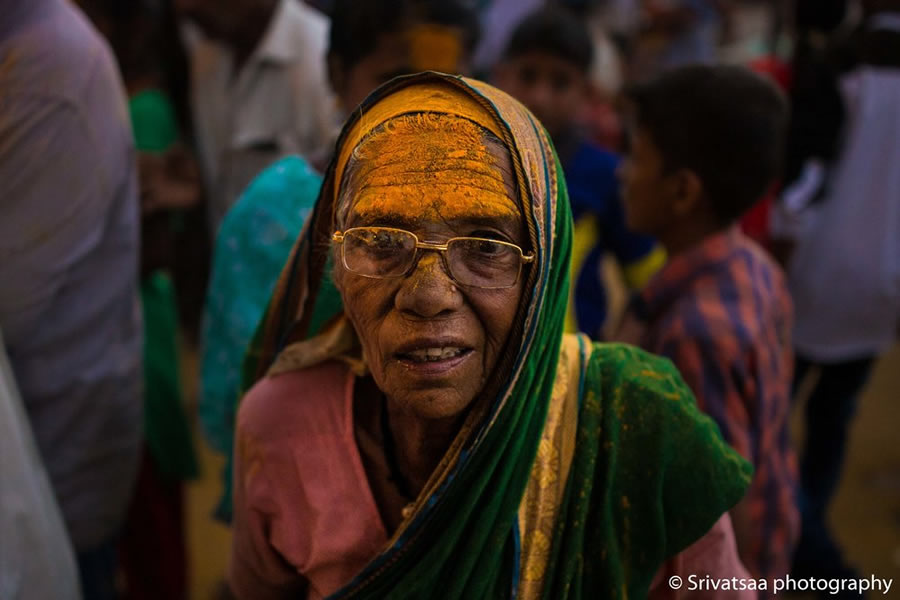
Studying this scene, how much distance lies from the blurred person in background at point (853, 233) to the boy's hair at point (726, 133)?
4.40 feet

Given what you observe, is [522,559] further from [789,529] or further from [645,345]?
[789,529]

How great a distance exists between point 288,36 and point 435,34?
106 centimetres

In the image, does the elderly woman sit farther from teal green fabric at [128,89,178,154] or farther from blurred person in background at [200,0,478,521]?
teal green fabric at [128,89,178,154]

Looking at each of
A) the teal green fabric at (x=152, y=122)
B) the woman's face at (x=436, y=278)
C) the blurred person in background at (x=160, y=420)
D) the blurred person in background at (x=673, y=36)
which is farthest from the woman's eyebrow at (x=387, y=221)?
the blurred person in background at (x=673, y=36)

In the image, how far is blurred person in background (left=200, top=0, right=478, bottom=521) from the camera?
1.95 meters

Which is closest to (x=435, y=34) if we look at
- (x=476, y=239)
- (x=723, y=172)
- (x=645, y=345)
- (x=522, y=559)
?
(x=723, y=172)

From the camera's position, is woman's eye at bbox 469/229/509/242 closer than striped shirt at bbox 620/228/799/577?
Yes

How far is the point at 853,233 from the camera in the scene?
10.9 ft

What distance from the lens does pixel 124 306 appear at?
223 centimetres

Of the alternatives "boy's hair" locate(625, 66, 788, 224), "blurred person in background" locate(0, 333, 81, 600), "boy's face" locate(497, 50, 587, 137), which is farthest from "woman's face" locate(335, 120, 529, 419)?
"boy's face" locate(497, 50, 587, 137)

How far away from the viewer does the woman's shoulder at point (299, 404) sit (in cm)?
141

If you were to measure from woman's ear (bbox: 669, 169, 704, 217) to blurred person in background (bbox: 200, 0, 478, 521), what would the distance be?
745mm

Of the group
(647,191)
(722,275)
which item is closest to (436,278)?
(722,275)

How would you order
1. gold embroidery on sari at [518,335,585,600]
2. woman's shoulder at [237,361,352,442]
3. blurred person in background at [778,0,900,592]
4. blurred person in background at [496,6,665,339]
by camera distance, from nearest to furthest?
gold embroidery on sari at [518,335,585,600] < woman's shoulder at [237,361,352,442] < blurred person in background at [496,6,665,339] < blurred person in background at [778,0,900,592]
